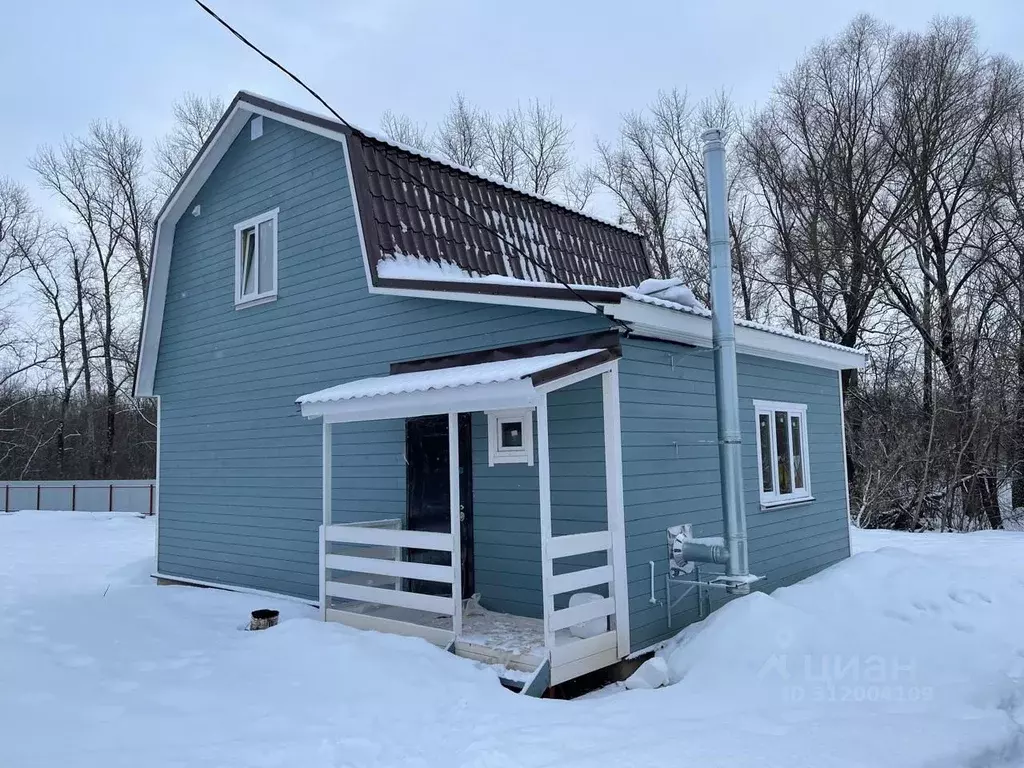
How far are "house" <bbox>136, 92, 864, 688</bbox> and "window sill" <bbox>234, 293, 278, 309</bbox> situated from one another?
3.0 inches

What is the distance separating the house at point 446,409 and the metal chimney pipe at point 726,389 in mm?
260

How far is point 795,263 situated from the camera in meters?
19.2

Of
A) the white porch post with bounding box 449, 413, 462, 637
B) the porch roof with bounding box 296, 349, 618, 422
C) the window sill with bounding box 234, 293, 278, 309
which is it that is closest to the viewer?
the porch roof with bounding box 296, 349, 618, 422

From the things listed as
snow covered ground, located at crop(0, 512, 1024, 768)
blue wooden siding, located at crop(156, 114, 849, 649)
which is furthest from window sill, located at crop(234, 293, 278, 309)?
snow covered ground, located at crop(0, 512, 1024, 768)

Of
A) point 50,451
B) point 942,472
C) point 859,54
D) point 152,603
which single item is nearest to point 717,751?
point 152,603

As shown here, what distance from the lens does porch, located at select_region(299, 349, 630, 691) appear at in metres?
5.22

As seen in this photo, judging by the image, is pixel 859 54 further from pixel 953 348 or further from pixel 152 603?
pixel 152 603

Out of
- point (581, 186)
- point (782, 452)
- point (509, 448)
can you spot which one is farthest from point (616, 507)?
point (581, 186)

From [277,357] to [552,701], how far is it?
571cm

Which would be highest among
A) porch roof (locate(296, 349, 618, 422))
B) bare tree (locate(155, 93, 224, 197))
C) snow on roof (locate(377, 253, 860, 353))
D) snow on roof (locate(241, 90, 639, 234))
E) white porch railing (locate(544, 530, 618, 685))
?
bare tree (locate(155, 93, 224, 197))

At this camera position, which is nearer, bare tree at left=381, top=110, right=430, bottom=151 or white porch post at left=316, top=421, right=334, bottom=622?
white porch post at left=316, top=421, right=334, bottom=622

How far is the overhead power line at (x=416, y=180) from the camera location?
4.54m

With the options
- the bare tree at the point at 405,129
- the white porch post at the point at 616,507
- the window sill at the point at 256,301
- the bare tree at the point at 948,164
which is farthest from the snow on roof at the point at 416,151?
the bare tree at the point at 405,129

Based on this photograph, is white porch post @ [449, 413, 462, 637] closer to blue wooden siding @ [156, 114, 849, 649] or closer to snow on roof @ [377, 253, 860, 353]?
blue wooden siding @ [156, 114, 849, 649]
